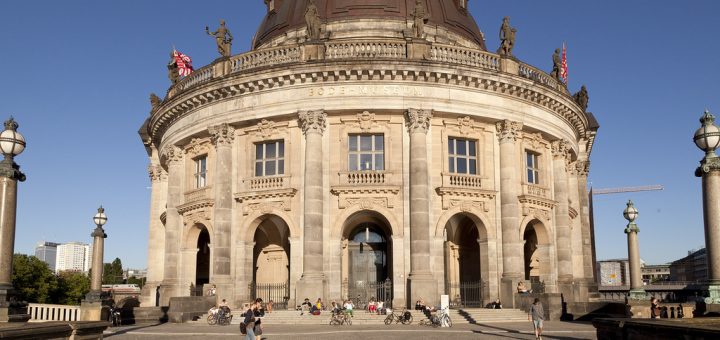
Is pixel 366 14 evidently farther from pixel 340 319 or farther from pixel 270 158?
pixel 340 319

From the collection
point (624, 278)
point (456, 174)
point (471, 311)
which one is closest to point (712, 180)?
point (471, 311)

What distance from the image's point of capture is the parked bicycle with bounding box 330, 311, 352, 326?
2772 cm

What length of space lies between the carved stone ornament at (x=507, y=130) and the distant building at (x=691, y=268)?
115m

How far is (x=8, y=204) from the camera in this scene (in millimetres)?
16812

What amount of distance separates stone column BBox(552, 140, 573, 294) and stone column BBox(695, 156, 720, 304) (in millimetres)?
20298

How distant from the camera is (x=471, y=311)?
98.5 ft

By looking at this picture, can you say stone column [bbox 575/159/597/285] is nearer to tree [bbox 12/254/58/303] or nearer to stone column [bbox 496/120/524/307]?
stone column [bbox 496/120/524/307]

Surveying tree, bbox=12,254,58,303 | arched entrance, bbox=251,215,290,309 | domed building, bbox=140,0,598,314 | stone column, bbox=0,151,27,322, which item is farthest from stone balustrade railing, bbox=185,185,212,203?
tree, bbox=12,254,58,303

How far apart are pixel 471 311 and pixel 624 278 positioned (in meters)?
140

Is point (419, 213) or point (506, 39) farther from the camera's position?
point (506, 39)

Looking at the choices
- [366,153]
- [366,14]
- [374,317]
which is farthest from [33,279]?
[374,317]

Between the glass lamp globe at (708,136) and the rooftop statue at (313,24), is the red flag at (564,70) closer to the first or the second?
the rooftop statue at (313,24)

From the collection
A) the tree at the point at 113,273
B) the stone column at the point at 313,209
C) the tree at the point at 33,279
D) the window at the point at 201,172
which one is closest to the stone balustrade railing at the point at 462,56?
the stone column at the point at 313,209

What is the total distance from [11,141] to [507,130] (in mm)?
23850
